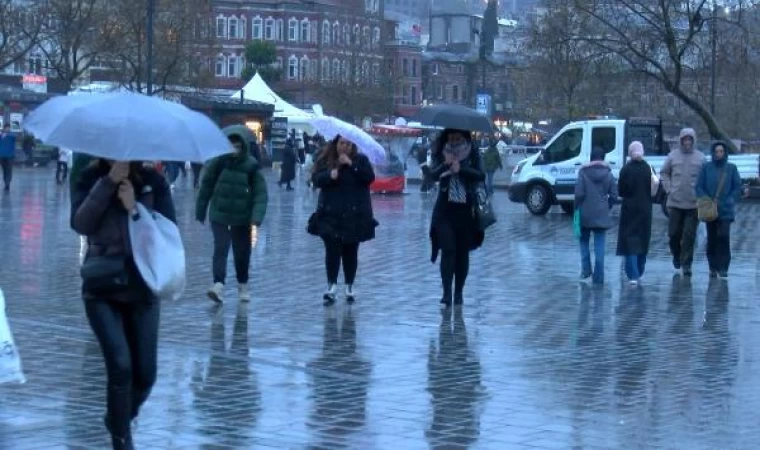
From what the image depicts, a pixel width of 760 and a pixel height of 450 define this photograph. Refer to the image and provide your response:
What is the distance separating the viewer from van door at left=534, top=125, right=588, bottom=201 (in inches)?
1305

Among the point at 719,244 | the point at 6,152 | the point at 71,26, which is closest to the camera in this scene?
the point at 719,244

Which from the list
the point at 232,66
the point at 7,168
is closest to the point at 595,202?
the point at 7,168

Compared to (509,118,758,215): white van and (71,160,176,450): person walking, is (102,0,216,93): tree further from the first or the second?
(71,160,176,450): person walking

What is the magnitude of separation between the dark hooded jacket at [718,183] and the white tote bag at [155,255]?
11.5 m

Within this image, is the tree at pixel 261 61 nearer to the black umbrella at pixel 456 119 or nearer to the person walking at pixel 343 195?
the black umbrella at pixel 456 119

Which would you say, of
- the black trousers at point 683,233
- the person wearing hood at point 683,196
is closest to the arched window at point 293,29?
the person wearing hood at point 683,196

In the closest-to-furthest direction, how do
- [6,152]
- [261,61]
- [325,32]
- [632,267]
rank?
[632,267]
[6,152]
[261,61]
[325,32]

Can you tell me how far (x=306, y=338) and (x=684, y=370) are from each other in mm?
3001

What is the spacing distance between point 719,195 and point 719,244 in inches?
26.1

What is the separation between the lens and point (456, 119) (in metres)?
14.5

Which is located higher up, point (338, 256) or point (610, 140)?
point (610, 140)

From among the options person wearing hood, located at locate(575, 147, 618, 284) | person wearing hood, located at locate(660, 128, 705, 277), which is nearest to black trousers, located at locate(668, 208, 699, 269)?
person wearing hood, located at locate(660, 128, 705, 277)

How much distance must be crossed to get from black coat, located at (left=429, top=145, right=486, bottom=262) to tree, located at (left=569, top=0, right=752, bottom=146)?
88.2 feet

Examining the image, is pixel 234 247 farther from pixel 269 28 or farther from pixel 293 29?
pixel 269 28
